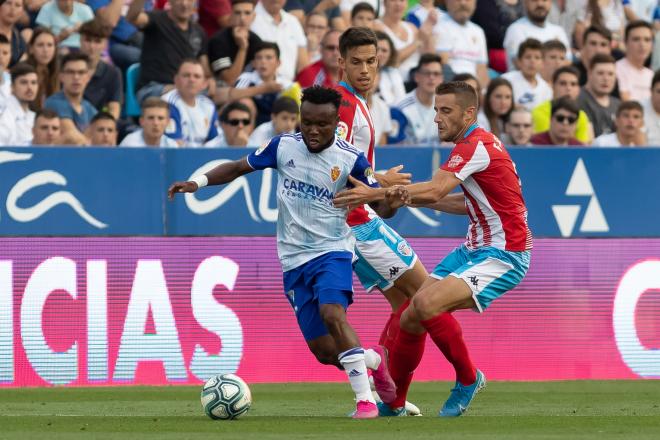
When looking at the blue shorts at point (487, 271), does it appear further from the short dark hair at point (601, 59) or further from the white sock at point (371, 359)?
the short dark hair at point (601, 59)

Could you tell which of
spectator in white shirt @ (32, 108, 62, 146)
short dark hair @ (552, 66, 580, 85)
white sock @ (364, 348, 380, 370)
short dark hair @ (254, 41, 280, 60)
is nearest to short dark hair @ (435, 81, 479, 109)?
white sock @ (364, 348, 380, 370)

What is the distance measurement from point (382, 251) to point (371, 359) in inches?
43.0

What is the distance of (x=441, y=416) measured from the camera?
8828 millimetres

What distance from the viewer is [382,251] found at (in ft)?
30.7

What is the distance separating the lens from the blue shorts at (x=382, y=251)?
30.7 ft

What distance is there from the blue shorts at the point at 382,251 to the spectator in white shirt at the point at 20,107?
5.18 meters

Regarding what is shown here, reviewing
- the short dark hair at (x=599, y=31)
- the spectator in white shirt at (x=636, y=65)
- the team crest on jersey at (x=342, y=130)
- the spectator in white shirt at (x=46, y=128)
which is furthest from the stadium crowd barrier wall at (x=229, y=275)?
the short dark hair at (x=599, y=31)

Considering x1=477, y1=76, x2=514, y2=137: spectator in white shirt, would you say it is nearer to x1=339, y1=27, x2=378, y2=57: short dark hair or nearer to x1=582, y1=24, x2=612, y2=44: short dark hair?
x1=582, y1=24, x2=612, y2=44: short dark hair

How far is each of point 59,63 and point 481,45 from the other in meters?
5.07

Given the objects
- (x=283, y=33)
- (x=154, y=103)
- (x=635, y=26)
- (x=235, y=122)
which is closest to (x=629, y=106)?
(x=635, y=26)

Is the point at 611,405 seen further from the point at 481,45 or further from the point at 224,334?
the point at 481,45

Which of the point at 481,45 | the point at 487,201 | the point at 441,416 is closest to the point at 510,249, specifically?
the point at 487,201

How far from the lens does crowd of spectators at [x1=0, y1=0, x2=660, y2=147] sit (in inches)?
544

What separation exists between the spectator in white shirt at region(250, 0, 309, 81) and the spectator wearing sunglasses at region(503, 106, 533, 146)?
269 cm
